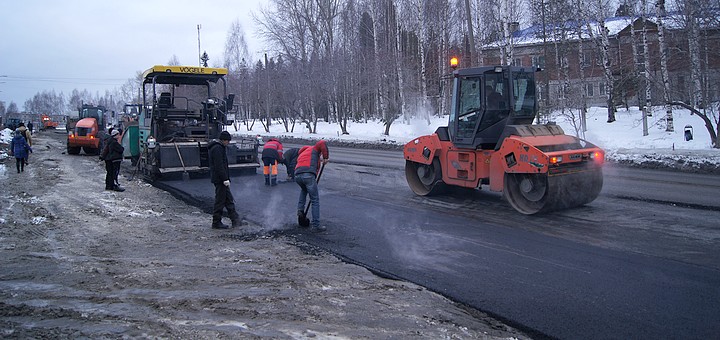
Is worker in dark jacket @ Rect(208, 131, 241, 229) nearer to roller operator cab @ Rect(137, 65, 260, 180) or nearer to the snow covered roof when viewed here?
roller operator cab @ Rect(137, 65, 260, 180)

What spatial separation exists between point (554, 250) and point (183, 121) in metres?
11.9

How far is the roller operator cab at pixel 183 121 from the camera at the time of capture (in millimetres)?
14727

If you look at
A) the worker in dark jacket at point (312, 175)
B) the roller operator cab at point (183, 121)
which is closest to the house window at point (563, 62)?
the roller operator cab at point (183, 121)

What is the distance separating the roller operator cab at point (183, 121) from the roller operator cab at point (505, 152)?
5969mm

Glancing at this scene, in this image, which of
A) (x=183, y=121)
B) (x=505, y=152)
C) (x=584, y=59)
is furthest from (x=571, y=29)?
(x=505, y=152)

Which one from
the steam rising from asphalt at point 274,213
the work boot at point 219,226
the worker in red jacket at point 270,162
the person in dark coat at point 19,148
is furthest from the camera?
the person in dark coat at point 19,148

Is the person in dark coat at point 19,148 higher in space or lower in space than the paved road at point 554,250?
higher

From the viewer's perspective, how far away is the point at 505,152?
945 cm

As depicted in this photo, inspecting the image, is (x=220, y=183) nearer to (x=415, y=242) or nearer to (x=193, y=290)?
(x=415, y=242)

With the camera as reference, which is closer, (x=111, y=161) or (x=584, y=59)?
(x=111, y=161)

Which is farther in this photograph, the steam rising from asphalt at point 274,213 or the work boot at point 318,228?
the steam rising from asphalt at point 274,213

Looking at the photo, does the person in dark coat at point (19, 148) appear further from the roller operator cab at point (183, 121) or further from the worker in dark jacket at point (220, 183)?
the worker in dark jacket at point (220, 183)

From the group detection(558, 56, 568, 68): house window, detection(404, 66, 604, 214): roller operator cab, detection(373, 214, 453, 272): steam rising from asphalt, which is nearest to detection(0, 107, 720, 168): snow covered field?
detection(558, 56, 568, 68): house window

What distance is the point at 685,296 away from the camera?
5.18 metres
